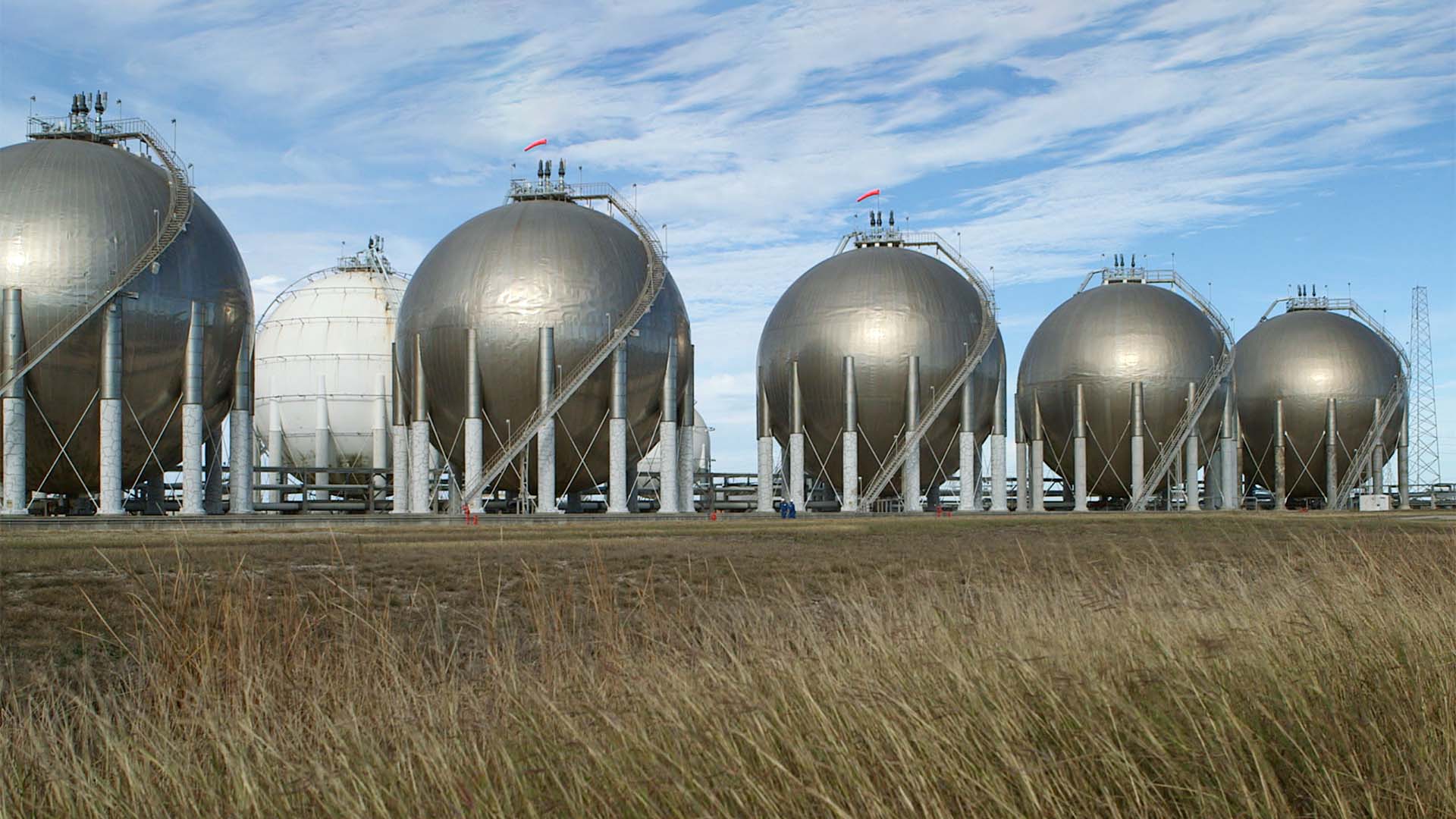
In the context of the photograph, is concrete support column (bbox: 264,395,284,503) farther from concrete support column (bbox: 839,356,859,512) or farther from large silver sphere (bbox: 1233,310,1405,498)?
large silver sphere (bbox: 1233,310,1405,498)

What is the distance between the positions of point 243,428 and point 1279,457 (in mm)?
59097

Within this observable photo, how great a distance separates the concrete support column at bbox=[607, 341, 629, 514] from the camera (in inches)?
2191

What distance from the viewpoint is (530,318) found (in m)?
54.8

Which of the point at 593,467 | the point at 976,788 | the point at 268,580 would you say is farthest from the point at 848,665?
the point at 593,467

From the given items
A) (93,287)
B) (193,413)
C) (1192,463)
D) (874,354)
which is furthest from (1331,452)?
(93,287)

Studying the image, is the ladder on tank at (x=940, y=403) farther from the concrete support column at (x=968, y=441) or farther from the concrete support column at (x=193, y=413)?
the concrete support column at (x=193, y=413)

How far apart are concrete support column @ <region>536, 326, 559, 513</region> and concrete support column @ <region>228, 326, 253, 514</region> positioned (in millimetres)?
11785

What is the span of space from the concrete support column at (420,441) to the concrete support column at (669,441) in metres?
9.97

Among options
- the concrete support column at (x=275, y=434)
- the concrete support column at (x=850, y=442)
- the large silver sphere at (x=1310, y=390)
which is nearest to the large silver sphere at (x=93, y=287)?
the concrete support column at (x=275, y=434)

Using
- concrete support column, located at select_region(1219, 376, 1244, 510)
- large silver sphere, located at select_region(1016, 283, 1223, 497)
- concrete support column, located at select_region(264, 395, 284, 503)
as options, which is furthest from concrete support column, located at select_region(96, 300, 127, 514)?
concrete support column, located at select_region(1219, 376, 1244, 510)

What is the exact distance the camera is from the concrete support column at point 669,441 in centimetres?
5891

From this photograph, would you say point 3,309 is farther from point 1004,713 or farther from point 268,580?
point 1004,713

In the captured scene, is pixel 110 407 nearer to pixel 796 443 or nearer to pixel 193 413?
pixel 193 413

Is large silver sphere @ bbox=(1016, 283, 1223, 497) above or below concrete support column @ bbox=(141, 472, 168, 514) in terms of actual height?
above
